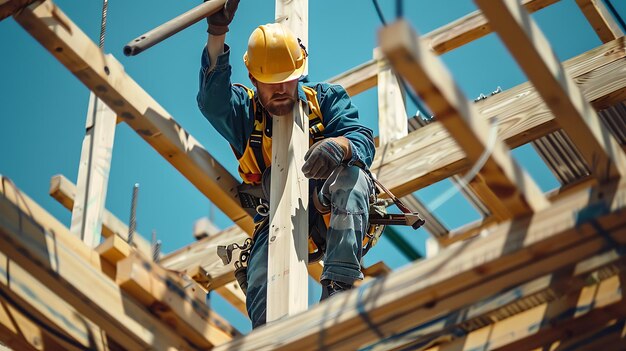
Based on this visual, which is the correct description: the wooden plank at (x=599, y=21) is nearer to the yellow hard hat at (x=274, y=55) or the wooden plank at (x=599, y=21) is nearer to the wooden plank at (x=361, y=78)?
the wooden plank at (x=361, y=78)

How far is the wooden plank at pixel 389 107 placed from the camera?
8039 millimetres

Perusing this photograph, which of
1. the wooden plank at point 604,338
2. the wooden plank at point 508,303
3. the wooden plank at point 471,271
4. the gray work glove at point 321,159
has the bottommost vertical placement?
the wooden plank at point 604,338

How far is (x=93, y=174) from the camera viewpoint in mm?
7102

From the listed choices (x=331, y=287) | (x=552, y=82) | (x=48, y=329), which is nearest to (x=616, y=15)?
(x=331, y=287)

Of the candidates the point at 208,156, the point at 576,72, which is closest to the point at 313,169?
the point at 208,156

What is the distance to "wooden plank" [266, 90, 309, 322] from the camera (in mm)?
5113

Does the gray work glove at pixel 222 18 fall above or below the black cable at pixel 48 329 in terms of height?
above

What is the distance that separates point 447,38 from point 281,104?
3041mm

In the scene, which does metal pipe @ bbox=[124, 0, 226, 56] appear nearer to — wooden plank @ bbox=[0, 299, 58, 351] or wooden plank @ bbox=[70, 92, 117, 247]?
wooden plank @ bbox=[0, 299, 58, 351]

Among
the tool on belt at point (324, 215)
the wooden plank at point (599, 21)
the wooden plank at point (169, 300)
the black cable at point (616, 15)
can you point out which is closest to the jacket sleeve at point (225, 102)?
the tool on belt at point (324, 215)

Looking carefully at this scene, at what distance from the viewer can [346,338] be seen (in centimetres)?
411

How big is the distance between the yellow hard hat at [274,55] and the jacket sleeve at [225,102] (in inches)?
6.6

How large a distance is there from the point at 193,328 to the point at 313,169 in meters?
1.33

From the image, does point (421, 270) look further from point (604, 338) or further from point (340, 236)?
point (340, 236)
